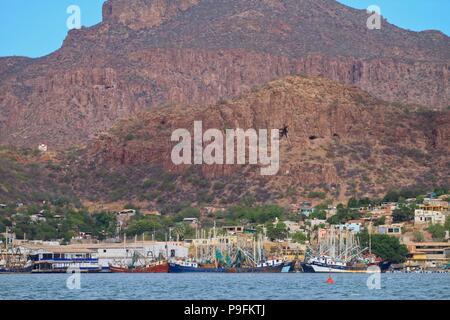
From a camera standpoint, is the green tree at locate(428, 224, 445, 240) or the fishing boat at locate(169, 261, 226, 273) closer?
the fishing boat at locate(169, 261, 226, 273)

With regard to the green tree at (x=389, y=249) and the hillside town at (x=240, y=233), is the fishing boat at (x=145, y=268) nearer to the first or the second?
the hillside town at (x=240, y=233)

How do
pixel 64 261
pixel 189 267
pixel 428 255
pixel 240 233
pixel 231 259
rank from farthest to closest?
pixel 240 233 < pixel 64 261 < pixel 231 259 < pixel 428 255 < pixel 189 267

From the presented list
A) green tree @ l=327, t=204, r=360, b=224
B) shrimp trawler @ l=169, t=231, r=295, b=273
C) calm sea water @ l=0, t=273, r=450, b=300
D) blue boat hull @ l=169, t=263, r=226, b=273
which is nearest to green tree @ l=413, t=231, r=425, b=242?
green tree @ l=327, t=204, r=360, b=224

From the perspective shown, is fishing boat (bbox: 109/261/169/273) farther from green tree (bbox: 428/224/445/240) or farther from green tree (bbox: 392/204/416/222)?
green tree (bbox: 392/204/416/222)

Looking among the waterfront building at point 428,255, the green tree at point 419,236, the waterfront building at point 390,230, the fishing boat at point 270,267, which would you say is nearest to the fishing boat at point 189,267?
the fishing boat at point 270,267

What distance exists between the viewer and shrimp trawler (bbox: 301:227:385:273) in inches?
5522

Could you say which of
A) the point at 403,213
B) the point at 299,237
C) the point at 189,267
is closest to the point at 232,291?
the point at 189,267

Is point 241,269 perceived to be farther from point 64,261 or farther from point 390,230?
point 390,230

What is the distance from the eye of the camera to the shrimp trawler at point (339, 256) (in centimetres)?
14025

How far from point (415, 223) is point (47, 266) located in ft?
169

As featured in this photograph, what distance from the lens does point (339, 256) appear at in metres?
149
